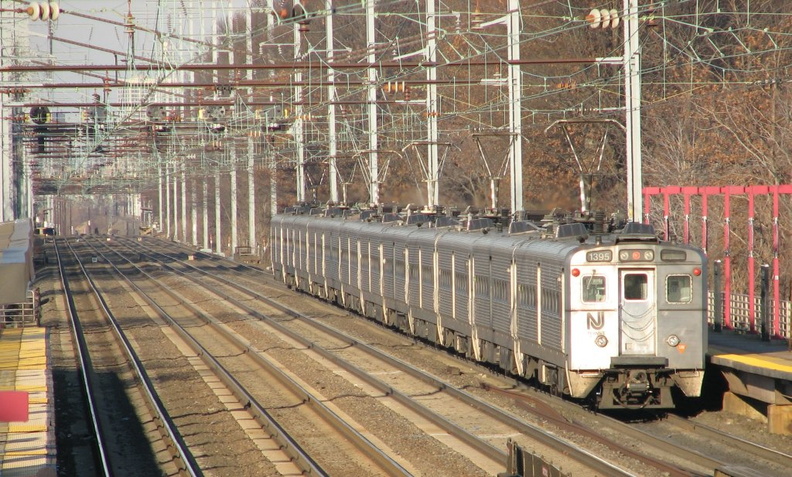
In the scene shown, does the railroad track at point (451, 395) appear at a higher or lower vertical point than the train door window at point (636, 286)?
lower

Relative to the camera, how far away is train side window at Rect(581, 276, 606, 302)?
1673cm

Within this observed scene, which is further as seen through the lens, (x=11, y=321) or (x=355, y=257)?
(x=355, y=257)

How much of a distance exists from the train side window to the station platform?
6.64 feet

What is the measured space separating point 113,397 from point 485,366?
7.30 metres

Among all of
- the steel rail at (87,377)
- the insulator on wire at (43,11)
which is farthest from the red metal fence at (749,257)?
the insulator on wire at (43,11)

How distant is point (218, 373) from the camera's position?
75.1 feet

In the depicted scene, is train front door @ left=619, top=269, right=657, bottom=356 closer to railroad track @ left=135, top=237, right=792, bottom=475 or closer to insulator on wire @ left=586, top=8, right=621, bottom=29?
railroad track @ left=135, top=237, right=792, bottom=475

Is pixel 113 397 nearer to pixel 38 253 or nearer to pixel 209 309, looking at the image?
pixel 209 309

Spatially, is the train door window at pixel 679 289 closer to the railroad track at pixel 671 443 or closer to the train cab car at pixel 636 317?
the train cab car at pixel 636 317

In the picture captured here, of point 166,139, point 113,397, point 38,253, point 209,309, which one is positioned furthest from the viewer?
point 38,253

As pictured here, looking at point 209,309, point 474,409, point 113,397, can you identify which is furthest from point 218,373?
point 209,309

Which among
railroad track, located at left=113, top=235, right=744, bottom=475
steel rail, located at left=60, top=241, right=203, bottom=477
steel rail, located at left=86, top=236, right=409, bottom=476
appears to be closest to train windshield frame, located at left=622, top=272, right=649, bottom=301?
railroad track, located at left=113, top=235, right=744, bottom=475

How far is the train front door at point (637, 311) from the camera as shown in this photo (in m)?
16.7

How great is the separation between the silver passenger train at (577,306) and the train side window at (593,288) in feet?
0.05
